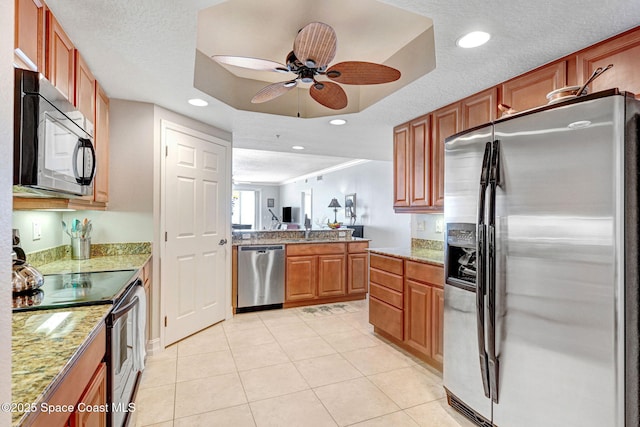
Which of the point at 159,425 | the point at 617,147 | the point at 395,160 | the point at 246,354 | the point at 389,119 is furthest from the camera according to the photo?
the point at 395,160

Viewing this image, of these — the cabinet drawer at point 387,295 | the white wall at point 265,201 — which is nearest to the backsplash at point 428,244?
the cabinet drawer at point 387,295

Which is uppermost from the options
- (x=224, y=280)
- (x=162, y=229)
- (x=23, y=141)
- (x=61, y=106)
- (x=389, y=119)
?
(x=389, y=119)

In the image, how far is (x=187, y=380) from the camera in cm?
242

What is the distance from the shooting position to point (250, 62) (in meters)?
1.81

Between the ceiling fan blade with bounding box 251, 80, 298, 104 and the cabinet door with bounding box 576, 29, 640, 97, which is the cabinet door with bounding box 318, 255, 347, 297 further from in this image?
the cabinet door with bounding box 576, 29, 640, 97

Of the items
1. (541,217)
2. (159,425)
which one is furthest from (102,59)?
(541,217)

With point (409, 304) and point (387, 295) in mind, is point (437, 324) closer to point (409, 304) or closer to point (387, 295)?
point (409, 304)

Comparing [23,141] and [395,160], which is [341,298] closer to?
[395,160]

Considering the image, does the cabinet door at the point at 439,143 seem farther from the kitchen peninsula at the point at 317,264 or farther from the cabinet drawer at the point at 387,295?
the kitchen peninsula at the point at 317,264

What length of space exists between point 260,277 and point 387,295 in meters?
1.72

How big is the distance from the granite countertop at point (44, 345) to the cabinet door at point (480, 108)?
2.64m

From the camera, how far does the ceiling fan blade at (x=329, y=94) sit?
214cm

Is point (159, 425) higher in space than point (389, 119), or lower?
lower

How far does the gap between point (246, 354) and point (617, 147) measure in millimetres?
2838
